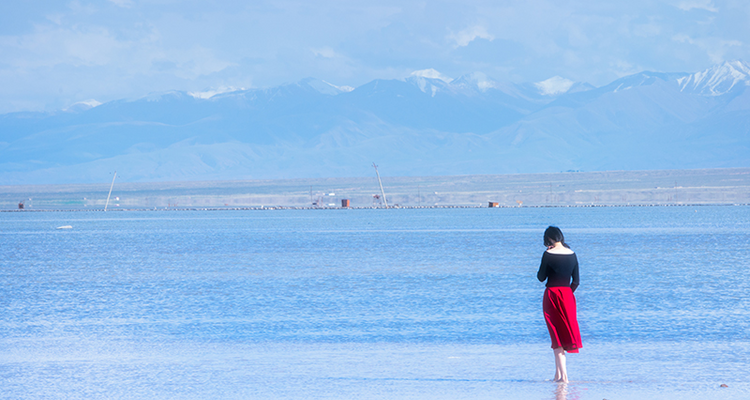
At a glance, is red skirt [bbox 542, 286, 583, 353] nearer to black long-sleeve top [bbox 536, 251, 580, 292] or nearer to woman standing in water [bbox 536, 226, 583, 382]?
woman standing in water [bbox 536, 226, 583, 382]

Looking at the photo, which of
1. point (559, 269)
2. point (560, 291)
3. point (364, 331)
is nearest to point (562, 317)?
point (560, 291)

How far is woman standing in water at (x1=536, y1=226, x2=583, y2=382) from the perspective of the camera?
40.1 feet

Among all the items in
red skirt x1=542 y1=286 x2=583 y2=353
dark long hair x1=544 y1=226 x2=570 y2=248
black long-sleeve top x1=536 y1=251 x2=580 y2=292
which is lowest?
red skirt x1=542 y1=286 x2=583 y2=353

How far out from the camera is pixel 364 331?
742 inches

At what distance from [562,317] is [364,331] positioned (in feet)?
22.8

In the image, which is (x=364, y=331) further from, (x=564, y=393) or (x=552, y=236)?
(x=552, y=236)

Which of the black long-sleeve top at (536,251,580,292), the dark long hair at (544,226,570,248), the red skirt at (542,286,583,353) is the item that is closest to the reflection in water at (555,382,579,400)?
the red skirt at (542,286,583,353)

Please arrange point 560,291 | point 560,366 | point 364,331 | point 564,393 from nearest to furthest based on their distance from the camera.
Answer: point 564,393, point 560,291, point 560,366, point 364,331

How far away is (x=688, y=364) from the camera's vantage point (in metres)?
14.3

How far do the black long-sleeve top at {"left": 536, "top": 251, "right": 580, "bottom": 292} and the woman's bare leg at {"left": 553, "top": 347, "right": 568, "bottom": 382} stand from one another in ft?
2.87

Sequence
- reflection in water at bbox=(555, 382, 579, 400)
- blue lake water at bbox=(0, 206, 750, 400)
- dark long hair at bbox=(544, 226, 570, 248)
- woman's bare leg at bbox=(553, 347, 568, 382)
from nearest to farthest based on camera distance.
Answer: reflection in water at bbox=(555, 382, 579, 400) → dark long hair at bbox=(544, 226, 570, 248) → woman's bare leg at bbox=(553, 347, 568, 382) → blue lake water at bbox=(0, 206, 750, 400)

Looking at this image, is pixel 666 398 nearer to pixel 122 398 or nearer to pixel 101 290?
pixel 122 398

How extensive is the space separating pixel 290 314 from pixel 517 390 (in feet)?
34.3

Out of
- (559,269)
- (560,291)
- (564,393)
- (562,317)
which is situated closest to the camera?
(564,393)
